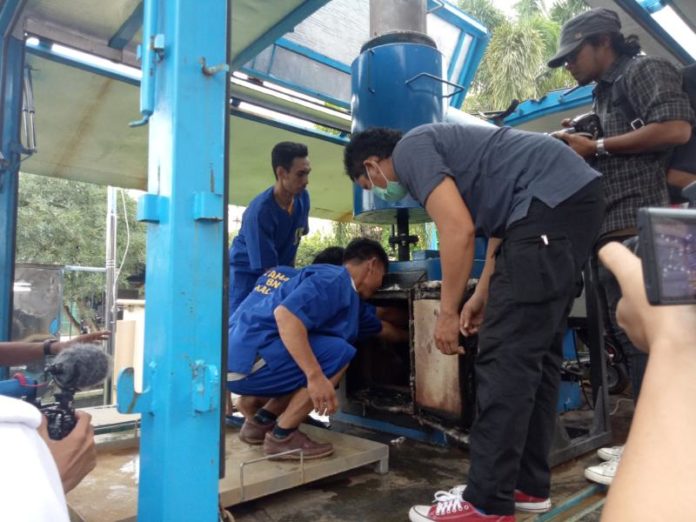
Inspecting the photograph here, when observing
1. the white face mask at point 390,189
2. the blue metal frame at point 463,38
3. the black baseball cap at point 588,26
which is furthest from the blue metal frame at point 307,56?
the black baseball cap at point 588,26

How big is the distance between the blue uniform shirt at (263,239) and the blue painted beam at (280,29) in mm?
752

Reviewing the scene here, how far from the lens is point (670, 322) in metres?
0.56

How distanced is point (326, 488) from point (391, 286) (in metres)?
1.13

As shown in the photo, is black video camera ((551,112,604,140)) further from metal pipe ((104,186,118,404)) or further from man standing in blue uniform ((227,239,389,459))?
metal pipe ((104,186,118,404))

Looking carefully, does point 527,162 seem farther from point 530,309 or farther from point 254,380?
point 254,380

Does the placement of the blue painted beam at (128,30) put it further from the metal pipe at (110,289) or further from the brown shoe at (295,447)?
the metal pipe at (110,289)

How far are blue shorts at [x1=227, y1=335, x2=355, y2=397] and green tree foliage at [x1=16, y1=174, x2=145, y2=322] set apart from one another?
41.5ft

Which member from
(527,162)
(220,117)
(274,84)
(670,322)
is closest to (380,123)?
(274,84)

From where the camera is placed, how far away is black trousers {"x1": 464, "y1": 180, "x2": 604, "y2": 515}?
160 cm

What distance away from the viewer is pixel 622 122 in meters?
2.22

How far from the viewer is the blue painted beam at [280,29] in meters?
2.45

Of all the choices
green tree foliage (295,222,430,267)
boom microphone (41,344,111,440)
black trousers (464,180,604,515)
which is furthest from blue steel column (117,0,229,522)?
green tree foliage (295,222,430,267)

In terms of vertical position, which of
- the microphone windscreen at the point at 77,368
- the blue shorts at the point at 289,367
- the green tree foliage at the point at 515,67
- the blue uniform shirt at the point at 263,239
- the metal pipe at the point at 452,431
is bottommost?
the metal pipe at the point at 452,431

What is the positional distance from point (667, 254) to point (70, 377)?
122cm
